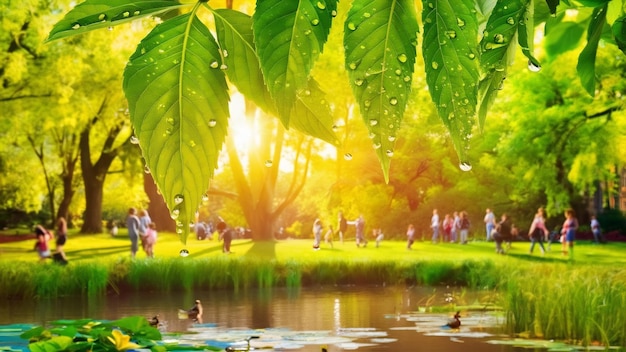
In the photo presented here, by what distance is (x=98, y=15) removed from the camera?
343 millimetres

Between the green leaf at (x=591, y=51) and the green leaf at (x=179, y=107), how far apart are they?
21 cm

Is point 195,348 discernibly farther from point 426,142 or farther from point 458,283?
point 426,142

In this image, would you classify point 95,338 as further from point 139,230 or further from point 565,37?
point 139,230

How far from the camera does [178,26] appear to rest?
352mm

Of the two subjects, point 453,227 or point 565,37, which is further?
point 453,227

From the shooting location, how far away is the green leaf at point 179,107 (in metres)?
0.34

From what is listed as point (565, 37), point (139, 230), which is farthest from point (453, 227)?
point (565, 37)

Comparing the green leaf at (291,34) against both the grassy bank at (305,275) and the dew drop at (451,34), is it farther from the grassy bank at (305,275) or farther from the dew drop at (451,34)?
the grassy bank at (305,275)

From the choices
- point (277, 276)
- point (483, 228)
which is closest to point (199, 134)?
point (277, 276)

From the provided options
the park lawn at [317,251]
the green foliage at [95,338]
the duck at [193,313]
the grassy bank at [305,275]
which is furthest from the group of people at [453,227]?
the green foliage at [95,338]

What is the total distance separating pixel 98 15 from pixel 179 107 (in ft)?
0.17

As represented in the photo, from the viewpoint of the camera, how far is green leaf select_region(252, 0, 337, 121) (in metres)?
0.31

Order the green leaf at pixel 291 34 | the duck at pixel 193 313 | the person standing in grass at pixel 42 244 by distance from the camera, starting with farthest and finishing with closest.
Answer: the person standing in grass at pixel 42 244 → the duck at pixel 193 313 → the green leaf at pixel 291 34

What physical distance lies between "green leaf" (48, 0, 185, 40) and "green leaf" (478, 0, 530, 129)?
0.15m
